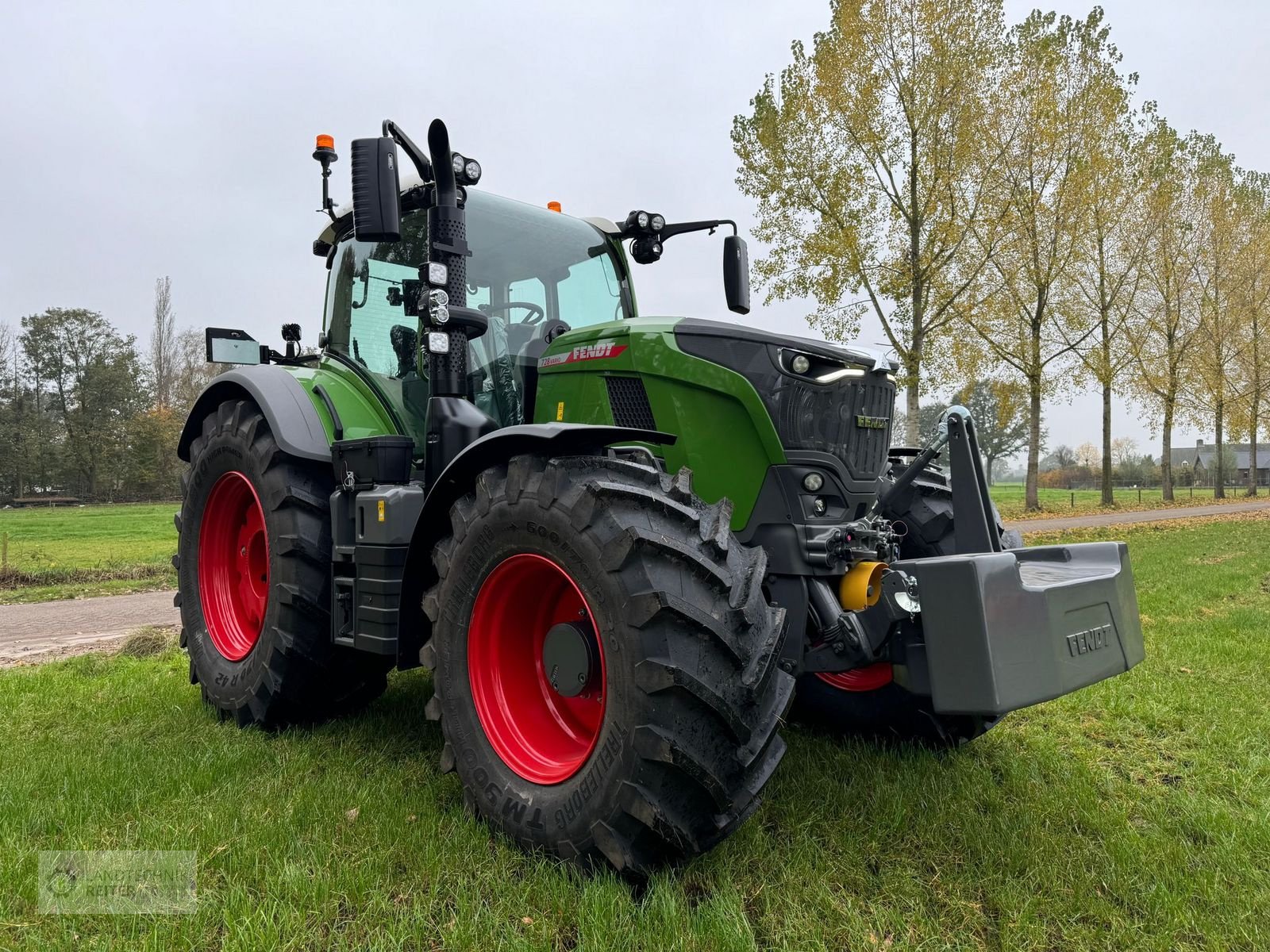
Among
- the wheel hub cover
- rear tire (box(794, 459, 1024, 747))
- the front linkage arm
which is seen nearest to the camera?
the wheel hub cover

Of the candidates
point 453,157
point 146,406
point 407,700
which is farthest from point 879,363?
point 146,406

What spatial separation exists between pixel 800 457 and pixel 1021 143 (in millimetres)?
16170

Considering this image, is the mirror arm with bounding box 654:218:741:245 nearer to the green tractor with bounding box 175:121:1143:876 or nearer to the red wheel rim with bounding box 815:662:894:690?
the green tractor with bounding box 175:121:1143:876

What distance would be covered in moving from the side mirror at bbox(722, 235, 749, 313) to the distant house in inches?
2383

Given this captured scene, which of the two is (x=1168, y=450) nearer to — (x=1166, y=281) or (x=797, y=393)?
(x=1166, y=281)

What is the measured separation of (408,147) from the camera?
3.21m

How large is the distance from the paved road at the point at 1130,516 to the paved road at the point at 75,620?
42.8 feet

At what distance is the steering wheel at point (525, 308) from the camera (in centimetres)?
365

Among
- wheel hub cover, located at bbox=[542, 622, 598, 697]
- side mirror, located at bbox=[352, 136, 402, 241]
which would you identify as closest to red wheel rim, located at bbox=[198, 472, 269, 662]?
side mirror, located at bbox=[352, 136, 402, 241]

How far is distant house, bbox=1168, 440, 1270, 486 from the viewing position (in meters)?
62.6

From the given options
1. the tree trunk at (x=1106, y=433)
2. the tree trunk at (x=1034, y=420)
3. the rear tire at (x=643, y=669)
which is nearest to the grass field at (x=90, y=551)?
the tree trunk at (x=1106, y=433)

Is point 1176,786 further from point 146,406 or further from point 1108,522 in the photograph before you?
point 146,406

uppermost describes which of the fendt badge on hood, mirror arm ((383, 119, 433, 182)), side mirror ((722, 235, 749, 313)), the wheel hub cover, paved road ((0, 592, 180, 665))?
mirror arm ((383, 119, 433, 182))

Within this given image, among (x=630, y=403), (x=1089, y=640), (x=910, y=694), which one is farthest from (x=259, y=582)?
(x=1089, y=640)
